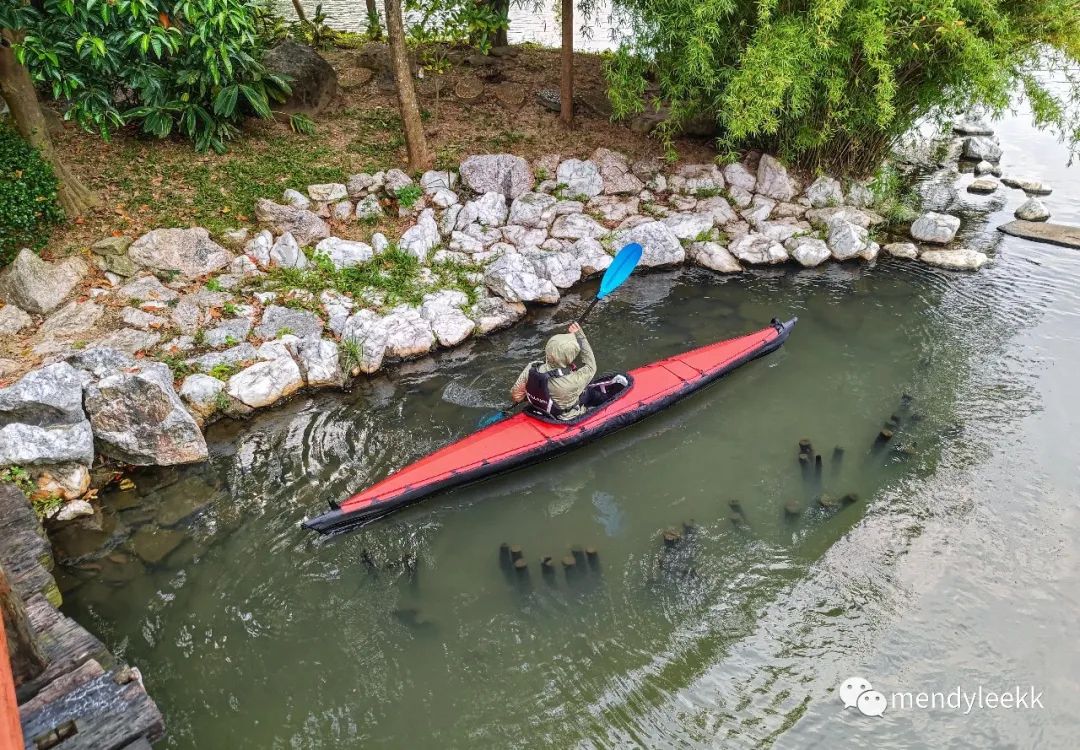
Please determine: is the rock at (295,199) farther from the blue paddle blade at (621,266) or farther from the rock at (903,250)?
the rock at (903,250)

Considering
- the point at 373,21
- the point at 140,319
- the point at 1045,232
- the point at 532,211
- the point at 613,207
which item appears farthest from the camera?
the point at 373,21

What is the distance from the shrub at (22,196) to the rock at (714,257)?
766 cm

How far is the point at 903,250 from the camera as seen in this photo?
9766 millimetres

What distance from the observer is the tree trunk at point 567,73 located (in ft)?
31.1

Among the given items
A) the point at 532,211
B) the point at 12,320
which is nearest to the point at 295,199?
the point at 532,211

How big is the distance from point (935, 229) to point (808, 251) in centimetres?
230

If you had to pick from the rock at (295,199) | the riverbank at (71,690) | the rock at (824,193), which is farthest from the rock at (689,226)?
the riverbank at (71,690)

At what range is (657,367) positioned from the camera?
6938 mm

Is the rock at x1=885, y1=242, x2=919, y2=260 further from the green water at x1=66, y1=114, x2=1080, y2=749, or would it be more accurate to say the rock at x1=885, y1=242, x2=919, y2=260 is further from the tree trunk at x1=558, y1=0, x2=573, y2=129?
the tree trunk at x1=558, y1=0, x2=573, y2=129

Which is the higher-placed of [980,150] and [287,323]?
[980,150]

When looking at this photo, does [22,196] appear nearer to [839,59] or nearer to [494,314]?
[494,314]

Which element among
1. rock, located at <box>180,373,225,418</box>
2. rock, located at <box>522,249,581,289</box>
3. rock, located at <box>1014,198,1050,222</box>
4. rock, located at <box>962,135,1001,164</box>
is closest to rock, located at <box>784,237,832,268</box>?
rock, located at <box>522,249,581,289</box>

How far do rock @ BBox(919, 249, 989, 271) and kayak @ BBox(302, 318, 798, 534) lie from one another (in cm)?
397

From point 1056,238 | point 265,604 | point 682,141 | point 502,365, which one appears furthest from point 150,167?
point 1056,238
